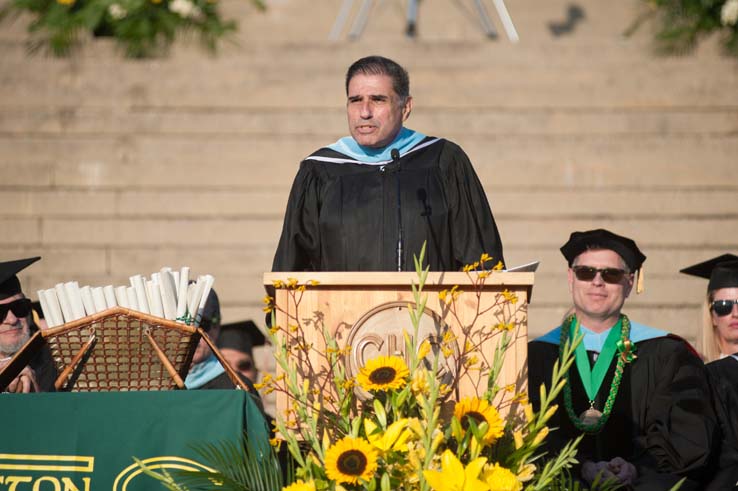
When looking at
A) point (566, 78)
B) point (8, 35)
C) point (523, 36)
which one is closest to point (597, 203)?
point (566, 78)

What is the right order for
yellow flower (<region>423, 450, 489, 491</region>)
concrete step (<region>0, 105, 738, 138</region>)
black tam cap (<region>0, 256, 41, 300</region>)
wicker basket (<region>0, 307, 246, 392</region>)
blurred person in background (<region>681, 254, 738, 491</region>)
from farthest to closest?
concrete step (<region>0, 105, 738, 138</region>)
blurred person in background (<region>681, 254, 738, 491</region>)
black tam cap (<region>0, 256, 41, 300</region>)
wicker basket (<region>0, 307, 246, 392</region>)
yellow flower (<region>423, 450, 489, 491</region>)

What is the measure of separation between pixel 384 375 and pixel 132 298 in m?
1.21

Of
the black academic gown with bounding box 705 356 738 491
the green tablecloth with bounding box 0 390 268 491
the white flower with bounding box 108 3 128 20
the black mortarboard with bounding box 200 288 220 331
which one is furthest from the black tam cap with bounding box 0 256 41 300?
the white flower with bounding box 108 3 128 20

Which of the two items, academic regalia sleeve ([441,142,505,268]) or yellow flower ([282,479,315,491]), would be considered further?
academic regalia sleeve ([441,142,505,268])

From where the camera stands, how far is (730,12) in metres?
9.95

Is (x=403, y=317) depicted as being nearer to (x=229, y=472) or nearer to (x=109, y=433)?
(x=229, y=472)

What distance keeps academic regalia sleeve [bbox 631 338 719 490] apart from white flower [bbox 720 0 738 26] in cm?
536

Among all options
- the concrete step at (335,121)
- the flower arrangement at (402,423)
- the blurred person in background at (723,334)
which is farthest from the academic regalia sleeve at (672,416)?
the concrete step at (335,121)

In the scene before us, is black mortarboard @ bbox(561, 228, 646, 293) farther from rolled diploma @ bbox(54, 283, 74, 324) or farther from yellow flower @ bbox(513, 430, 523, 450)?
rolled diploma @ bbox(54, 283, 74, 324)

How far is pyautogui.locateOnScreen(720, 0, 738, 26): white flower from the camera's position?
32.6ft

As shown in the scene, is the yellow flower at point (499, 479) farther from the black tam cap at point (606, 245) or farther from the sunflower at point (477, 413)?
the black tam cap at point (606, 245)

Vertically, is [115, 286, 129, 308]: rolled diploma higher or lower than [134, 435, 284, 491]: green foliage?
higher

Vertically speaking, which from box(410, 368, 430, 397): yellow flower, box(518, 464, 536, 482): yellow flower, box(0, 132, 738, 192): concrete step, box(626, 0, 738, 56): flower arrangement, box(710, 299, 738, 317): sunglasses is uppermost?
box(626, 0, 738, 56): flower arrangement

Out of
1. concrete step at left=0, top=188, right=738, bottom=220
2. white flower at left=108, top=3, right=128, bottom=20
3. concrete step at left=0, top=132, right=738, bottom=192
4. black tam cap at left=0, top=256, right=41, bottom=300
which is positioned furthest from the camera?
white flower at left=108, top=3, right=128, bottom=20
